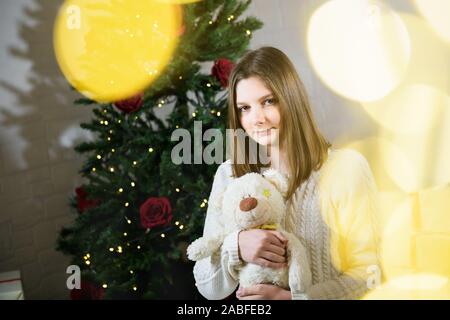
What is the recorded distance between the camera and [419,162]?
1621mm

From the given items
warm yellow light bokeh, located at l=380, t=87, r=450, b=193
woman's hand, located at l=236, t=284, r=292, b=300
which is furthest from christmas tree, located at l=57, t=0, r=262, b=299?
warm yellow light bokeh, located at l=380, t=87, r=450, b=193

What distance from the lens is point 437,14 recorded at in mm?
1556

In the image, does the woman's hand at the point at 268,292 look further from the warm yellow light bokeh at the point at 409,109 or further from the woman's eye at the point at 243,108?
the warm yellow light bokeh at the point at 409,109

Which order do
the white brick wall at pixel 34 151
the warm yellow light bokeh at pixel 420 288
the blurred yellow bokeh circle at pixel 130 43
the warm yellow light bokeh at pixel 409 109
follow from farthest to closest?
the white brick wall at pixel 34 151 < the warm yellow light bokeh at pixel 409 109 < the blurred yellow bokeh circle at pixel 130 43 < the warm yellow light bokeh at pixel 420 288

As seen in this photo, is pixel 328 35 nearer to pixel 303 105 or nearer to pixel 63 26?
pixel 303 105

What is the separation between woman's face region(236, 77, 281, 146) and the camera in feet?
3.65

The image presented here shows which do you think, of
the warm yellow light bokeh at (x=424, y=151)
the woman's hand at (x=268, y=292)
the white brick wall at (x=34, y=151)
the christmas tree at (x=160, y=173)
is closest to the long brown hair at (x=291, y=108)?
the woman's hand at (x=268, y=292)

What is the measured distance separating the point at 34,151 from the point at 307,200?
1.23 metres

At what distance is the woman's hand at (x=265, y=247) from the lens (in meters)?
1.07

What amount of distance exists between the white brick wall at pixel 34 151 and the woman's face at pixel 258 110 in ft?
3.39

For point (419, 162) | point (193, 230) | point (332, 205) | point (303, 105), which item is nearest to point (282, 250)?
point (332, 205)

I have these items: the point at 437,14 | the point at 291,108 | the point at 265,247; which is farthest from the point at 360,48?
the point at 265,247

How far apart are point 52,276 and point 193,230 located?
2.51ft

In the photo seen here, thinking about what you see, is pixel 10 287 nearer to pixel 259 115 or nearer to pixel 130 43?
pixel 130 43
